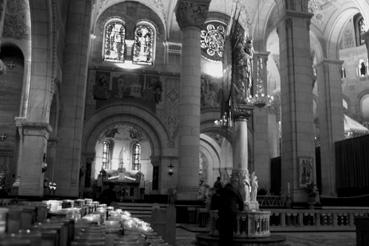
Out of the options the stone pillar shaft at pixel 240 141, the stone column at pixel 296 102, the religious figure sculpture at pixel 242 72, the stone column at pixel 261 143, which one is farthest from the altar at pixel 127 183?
the religious figure sculpture at pixel 242 72

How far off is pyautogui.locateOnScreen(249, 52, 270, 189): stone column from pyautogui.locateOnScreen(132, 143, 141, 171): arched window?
8.32 metres

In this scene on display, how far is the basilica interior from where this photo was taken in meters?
12.0

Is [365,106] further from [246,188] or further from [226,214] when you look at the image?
[226,214]

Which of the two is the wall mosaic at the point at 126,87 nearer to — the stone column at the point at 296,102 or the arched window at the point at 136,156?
the arched window at the point at 136,156

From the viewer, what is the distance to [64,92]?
14.0 m

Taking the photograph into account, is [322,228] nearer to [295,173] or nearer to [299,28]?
[295,173]

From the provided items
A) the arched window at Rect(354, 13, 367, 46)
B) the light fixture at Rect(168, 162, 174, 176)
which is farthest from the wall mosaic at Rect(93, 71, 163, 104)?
the arched window at Rect(354, 13, 367, 46)

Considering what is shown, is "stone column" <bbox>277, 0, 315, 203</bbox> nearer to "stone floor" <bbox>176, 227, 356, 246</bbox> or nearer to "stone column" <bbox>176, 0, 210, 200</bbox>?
"stone column" <bbox>176, 0, 210, 200</bbox>

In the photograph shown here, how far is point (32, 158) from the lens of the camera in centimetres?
1176

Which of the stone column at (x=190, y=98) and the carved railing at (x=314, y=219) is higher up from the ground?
the stone column at (x=190, y=98)

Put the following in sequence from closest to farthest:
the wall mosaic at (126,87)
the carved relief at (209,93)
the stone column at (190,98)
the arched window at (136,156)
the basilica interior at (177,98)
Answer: the basilica interior at (177,98)
the stone column at (190,98)
the wall mosaic at (126,87)
the carved relief at (209,93)
the arched window at (136,156)

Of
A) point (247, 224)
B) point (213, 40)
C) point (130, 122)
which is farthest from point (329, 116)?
point (247, 224)

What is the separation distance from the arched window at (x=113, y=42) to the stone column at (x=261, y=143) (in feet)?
26.8

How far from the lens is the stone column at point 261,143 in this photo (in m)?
22.8
